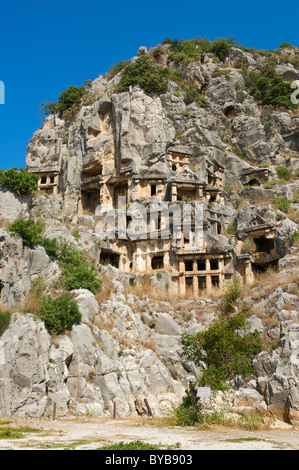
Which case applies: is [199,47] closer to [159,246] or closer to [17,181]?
[159,246]

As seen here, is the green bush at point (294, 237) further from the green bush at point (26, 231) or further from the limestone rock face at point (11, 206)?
the limestone rock face at point (11, 206)

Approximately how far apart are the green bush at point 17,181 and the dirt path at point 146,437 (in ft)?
58.1

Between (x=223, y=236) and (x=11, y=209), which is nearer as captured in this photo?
(x=11, y=209)


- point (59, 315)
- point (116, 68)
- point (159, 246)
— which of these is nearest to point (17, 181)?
point (59, 315)

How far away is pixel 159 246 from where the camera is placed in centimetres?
3684

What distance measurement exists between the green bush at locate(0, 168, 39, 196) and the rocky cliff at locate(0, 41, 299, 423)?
25.3 inches

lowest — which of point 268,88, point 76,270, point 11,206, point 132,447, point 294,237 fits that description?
point 132,447

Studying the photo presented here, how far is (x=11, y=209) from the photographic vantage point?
95.5 feet

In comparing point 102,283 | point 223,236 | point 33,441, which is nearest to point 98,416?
point 33,441

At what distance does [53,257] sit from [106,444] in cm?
1827

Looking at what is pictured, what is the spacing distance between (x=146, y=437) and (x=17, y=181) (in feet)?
72.6

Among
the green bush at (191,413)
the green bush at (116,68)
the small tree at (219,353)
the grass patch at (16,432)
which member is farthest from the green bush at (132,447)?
the green bush at (116,68)

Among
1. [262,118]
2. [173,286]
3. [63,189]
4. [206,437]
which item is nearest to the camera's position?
[206,437]

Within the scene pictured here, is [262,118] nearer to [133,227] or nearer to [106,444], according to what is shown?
[133,227]
